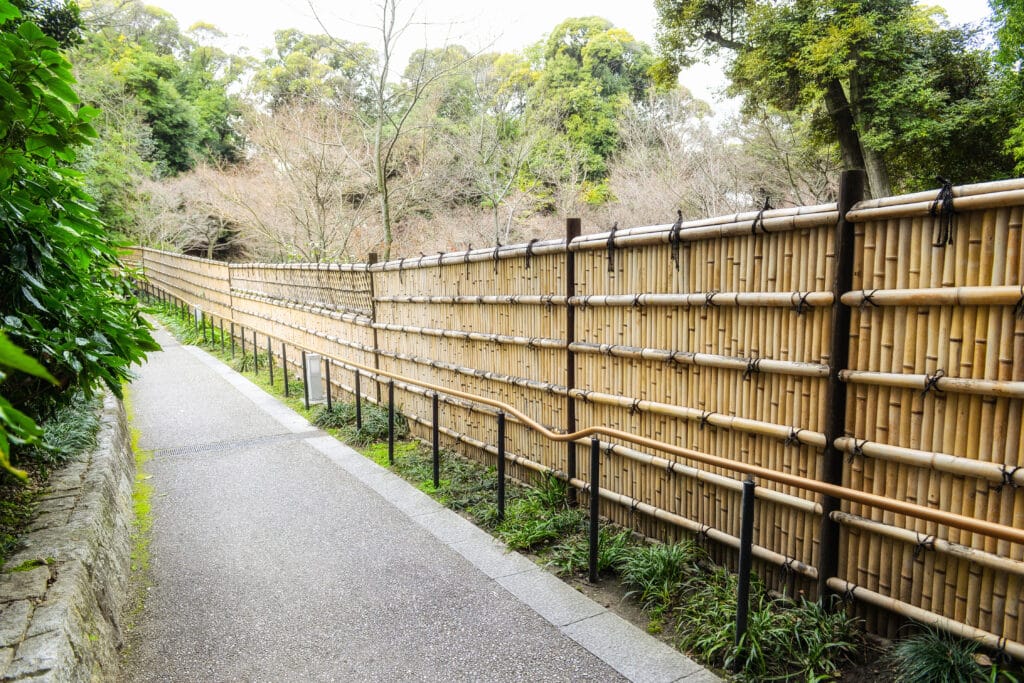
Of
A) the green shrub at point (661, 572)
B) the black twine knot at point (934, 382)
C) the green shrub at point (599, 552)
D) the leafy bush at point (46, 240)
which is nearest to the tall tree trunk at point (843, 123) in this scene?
the green shrub at point (599, 552)

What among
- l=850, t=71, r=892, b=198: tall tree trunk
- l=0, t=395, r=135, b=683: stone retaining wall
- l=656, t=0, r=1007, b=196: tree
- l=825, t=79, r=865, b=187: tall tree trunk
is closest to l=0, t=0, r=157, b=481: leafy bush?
l=0, t=395, r=135, b=683: stone retaining wall

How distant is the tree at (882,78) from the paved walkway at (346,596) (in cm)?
1432

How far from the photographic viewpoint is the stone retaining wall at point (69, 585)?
249 cm

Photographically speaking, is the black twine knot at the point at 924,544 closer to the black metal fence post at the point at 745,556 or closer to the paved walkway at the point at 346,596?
the black metal fence post at the point at 745,556

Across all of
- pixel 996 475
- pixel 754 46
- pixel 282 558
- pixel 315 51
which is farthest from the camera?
pixel 315 51

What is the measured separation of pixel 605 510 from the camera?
4883 mm

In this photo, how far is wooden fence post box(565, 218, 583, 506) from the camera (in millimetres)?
4920

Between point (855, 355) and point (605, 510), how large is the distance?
2.30 m

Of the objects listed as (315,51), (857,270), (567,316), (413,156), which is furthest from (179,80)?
(857,270)

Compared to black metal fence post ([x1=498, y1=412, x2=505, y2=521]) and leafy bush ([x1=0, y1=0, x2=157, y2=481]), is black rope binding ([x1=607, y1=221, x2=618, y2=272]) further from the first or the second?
leafy bush ([x1=0, y1=0, x2=157, y2=481])

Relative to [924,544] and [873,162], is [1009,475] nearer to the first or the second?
[924,544]

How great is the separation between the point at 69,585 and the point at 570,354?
11.1ft

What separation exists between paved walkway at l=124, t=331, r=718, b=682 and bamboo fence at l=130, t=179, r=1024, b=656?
933mm

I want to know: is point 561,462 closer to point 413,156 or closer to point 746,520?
point 746,520
